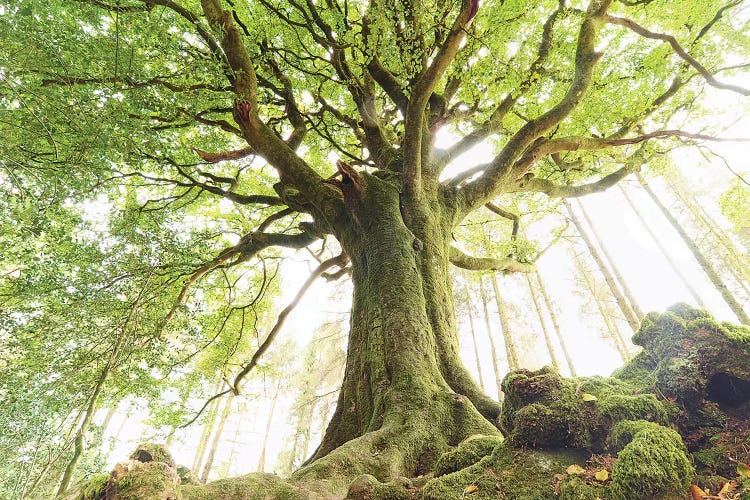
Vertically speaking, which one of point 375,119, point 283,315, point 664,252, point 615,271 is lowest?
point 283,315

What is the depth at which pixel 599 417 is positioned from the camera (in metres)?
1.59

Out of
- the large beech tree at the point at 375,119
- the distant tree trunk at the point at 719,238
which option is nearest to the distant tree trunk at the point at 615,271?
the distant tree trunk at the point at 719,238

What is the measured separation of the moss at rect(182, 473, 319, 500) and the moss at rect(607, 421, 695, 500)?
1469mm

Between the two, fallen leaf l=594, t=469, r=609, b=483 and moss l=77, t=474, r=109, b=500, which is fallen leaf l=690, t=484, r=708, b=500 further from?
moss l=77, t=474, r=109, b=500

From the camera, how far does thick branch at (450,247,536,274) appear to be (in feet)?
20.4

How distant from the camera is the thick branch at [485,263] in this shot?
244 inches

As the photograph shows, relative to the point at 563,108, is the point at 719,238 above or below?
above

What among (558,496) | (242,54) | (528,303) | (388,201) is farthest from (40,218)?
(528,303)

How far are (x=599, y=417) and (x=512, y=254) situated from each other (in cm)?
620

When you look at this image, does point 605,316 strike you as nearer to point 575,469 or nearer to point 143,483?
point 575,469

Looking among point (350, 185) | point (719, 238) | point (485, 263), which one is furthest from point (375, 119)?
point (719, 238)

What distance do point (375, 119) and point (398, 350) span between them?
174 inches

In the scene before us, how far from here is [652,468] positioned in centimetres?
119

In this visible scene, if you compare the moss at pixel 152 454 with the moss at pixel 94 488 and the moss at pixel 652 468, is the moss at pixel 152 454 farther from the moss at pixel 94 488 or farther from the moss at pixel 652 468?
the moss at pixel 652 468
